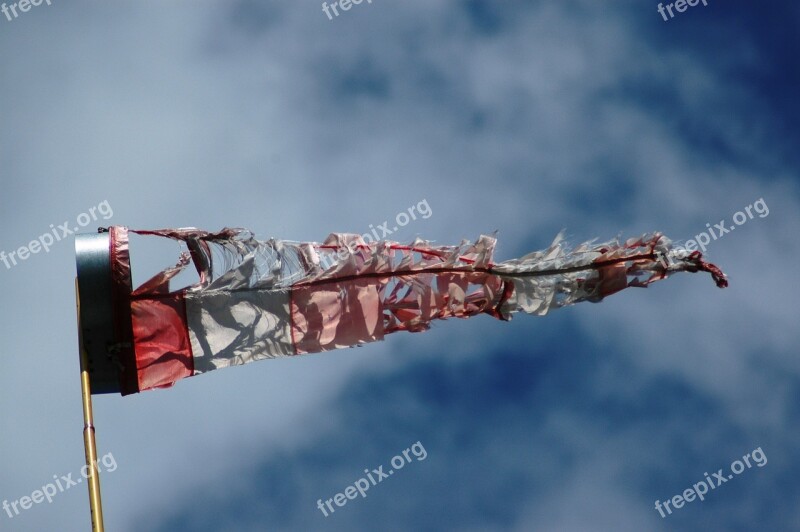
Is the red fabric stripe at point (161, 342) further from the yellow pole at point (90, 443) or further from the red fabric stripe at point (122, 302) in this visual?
the yellow pole at point (90, 443)

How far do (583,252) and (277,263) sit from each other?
5.27 m

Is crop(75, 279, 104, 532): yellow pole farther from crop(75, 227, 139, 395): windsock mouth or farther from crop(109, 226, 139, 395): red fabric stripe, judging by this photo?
crop(109, 226, 139, 395): red fabric stripe

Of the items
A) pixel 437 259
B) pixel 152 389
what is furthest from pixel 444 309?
pixel 152 389

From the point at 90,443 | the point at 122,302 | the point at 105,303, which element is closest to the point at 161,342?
the point at 122,302

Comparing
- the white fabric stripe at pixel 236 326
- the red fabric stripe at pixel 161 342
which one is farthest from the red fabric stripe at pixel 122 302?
the white fabric stripe at pixel 236 326

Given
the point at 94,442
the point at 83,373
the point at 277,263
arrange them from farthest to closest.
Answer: the point at 277,263 → the point at 83,373 → the point at 94,442

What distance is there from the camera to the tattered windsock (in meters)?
24.0

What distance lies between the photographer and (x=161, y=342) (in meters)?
24.4

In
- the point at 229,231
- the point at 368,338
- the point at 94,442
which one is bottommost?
the point at 94,442

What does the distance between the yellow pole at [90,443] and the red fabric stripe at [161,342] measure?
0.90 metres

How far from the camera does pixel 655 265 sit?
2539 centimetres

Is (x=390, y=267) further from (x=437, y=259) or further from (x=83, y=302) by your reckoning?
(x=83, y=302)

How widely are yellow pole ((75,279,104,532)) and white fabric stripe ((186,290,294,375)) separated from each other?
1.87 meters

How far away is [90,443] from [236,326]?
13.3 feet
